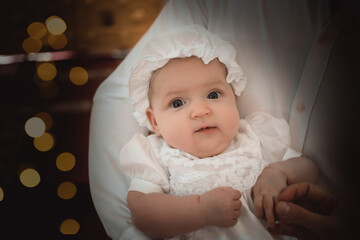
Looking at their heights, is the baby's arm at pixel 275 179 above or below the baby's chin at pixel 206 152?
below

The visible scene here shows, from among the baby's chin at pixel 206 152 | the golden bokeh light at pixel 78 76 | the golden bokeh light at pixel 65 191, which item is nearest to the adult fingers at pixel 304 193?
the baby's chin at pixel 206 152

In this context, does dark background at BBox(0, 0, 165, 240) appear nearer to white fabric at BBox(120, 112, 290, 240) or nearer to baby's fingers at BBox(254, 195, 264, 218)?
white fabric at BBox(120, 112, 290, 240)

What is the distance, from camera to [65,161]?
0.79 metres

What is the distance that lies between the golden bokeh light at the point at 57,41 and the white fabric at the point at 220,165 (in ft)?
0.95

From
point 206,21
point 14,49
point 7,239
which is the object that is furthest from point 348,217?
point 14,49

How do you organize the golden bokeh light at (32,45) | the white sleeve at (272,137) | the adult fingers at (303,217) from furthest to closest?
the golden bokeh light at (32,45) < the white sleeve at (272,137) < the adult fingers at (303,217)

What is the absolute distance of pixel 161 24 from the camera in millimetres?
595

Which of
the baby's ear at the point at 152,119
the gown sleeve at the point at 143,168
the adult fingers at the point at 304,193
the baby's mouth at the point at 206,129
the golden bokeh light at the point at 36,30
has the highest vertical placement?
the golden bokeh light at the point at 36,30

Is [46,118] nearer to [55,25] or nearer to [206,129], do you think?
[55,25]

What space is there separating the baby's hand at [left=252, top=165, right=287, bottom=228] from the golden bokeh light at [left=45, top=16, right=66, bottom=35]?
0.48 metres

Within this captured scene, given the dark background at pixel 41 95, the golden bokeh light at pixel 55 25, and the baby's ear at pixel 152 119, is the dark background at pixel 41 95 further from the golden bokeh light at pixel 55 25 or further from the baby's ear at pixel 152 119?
the baby's ear at pixel 152 119

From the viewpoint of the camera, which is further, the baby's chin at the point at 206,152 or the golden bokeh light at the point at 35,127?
the golden bokeh light at the point at 35,127

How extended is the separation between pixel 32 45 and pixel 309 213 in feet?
2.00

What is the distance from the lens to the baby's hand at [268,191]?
42 cm
